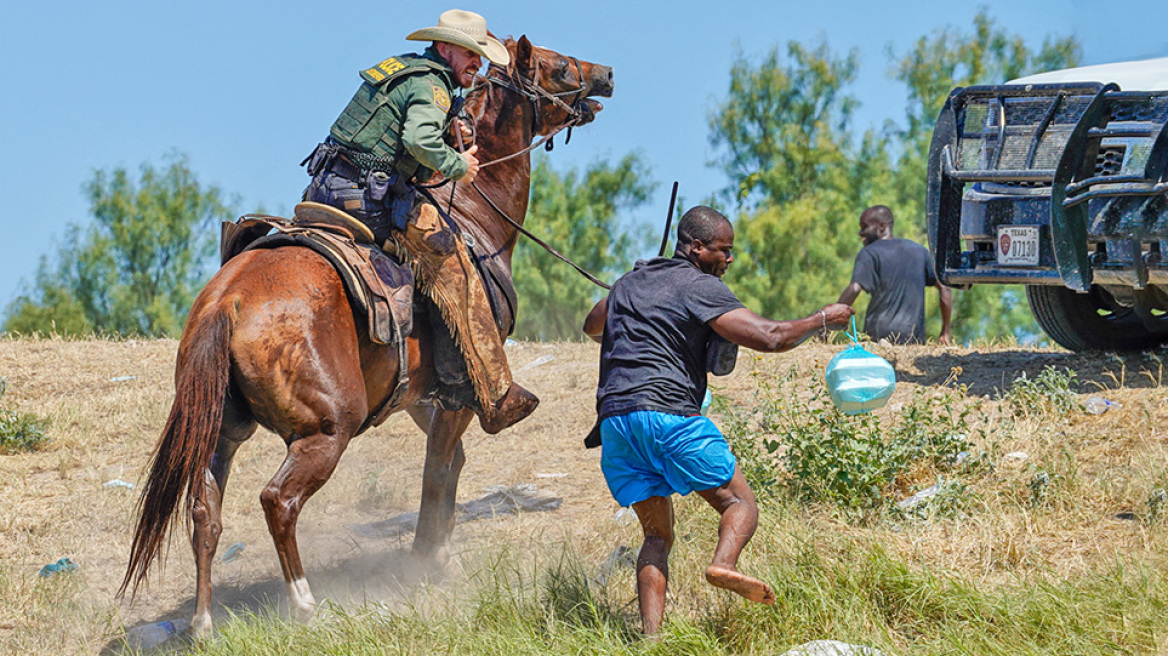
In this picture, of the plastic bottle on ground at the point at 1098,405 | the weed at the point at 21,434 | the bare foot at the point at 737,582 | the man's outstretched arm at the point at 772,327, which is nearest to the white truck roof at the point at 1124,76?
the plastic bottle on ground at the point at 1098,405

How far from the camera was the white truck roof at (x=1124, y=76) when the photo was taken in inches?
324

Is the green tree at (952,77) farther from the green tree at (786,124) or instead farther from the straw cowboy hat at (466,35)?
the straw cowboy hat at (466,35)

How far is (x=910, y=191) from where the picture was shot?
31016 millimetres

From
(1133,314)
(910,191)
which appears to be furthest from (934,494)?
(910,191)

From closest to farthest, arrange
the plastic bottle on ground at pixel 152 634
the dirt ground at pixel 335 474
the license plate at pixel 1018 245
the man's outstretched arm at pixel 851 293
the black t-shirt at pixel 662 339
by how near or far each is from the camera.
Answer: the black t-shirt at pixel 662 339 < the plastic bottle on ground at pixel 152 634 < the dirt ground at pixel 335 474 < the license plate at pixel 1018 245 < the man's outstretched arm at pixel 851 293

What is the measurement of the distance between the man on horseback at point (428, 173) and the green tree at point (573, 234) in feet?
86.2

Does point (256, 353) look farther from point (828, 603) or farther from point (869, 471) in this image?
point (869, 471)

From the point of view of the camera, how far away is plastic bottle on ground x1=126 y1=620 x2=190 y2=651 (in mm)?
5785

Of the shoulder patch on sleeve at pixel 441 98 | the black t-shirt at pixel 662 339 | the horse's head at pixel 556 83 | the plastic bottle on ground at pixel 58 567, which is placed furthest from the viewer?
the horse's head at pixel 556 83

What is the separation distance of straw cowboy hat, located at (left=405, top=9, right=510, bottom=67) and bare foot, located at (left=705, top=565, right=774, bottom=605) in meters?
3.11

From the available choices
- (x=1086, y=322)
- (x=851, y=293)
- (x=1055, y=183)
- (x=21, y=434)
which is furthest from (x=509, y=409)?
(x=1086, y=322)

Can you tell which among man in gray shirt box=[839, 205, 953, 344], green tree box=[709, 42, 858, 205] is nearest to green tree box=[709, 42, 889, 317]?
green tree box=[709, 42, 858, 205]

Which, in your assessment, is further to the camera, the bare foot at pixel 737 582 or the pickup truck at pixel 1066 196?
the pickup truck at pixel 1066 196

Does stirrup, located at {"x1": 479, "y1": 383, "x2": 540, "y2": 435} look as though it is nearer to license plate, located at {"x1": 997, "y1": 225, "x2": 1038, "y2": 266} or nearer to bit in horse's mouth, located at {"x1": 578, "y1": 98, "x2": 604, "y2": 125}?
bit in horse's mouth, located at {"x1": 578, "y1": 98, "x2": 604, "y2": 125}
